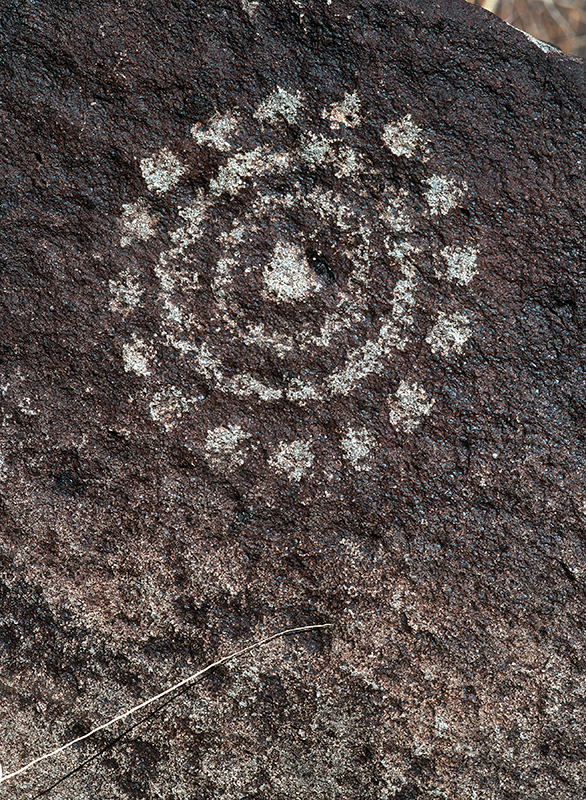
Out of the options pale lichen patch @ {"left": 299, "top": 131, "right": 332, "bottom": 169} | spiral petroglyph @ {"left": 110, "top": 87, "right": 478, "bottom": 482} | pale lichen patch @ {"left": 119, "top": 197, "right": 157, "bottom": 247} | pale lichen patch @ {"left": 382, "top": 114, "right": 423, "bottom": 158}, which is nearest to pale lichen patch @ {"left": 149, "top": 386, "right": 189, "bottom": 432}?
spiral petroglyph @ {"left": 110, "top": 87, "right": 478, "bottom": 482}

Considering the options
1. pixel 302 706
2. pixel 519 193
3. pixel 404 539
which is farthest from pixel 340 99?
pixel 302 706

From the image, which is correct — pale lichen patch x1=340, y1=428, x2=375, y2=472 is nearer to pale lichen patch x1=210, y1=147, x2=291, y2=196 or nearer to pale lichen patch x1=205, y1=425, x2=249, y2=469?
pale lichen patch x1=205, y1=425, x2=249, y2=469

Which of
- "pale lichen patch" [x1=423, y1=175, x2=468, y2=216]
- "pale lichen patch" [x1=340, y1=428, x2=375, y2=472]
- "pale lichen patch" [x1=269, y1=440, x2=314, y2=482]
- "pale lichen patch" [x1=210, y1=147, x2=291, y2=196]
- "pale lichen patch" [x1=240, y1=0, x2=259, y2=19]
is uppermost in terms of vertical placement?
"pale lichen patch" [x1=240, y1=0, x2=259, y2=19]

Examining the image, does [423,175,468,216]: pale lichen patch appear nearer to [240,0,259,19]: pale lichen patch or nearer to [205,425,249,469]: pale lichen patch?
[240,0,259,19]: pale lichen patch

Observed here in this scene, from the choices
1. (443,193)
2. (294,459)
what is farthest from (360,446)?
(443,193)

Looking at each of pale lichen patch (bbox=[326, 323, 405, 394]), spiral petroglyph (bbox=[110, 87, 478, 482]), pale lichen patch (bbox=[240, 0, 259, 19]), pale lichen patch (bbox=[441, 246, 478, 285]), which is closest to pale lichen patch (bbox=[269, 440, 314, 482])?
spiral petroglyph (bbox=[110, 87, 478, 482])

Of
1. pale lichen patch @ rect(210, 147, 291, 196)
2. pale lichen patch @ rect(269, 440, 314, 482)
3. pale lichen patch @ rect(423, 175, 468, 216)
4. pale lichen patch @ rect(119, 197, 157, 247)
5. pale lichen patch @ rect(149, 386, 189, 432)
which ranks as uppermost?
pale lichen patch @ rect(423, 175, 468, 216)

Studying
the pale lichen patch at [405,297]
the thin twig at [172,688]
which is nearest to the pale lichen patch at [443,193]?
the pale lichen patch at [405,297]

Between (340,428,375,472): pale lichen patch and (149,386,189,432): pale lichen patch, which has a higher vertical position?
(340,428,375,472): pale lichen patch
